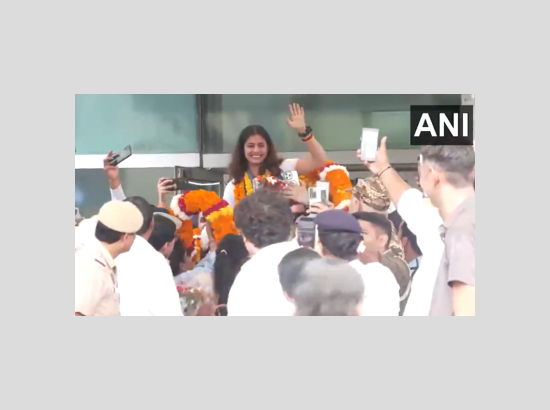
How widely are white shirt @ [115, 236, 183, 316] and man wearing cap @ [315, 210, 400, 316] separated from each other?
988mm

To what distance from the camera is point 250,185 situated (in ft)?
18.0

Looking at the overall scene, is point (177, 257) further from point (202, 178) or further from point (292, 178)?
point (292, 178)

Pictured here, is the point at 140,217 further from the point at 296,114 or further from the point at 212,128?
the point at 296,114

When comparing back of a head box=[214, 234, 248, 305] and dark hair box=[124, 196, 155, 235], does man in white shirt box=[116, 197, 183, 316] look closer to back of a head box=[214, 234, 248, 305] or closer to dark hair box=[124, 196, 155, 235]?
dark hair box=[124, 196, 155, 235]

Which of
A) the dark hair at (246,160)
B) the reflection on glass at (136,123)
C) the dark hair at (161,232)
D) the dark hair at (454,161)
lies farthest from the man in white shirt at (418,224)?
the dark hair at (161,232)

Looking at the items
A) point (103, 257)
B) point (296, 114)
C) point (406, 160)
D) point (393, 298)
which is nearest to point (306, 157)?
point (296, 114)

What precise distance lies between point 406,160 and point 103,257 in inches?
77.8

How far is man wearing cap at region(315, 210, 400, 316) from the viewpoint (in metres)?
5.34

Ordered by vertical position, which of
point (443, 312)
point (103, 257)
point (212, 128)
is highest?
point (212, 128)

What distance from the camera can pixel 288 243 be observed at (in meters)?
5.36

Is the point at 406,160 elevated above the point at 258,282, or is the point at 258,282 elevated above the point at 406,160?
the point at 406,160

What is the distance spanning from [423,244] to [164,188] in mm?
1672

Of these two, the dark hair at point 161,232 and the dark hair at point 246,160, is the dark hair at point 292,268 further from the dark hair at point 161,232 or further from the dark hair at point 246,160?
the dark hair at point 161,232

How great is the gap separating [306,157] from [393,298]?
3.39ft
